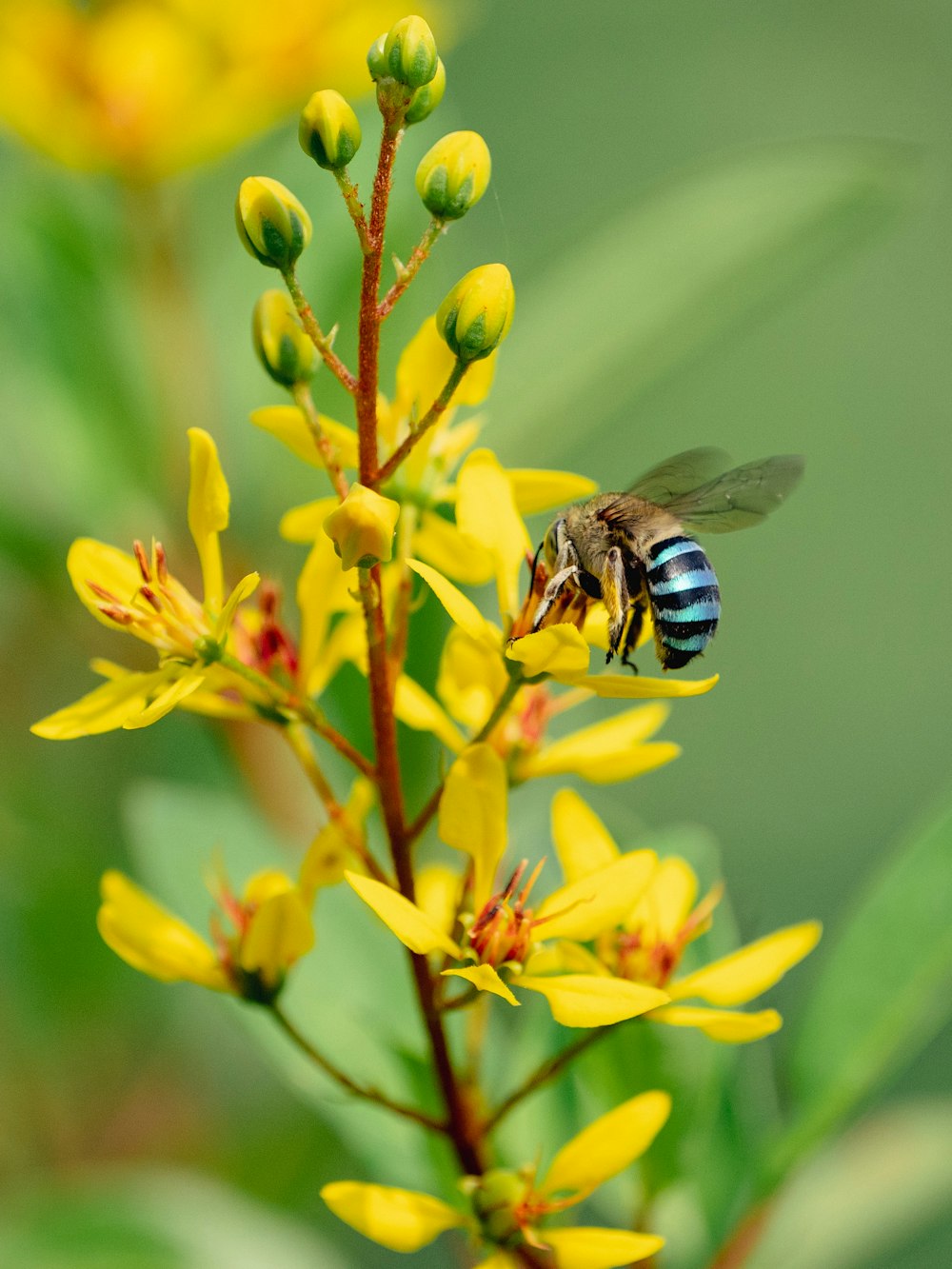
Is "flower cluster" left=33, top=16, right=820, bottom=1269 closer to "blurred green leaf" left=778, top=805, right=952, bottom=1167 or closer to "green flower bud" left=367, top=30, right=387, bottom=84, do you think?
"green flower bud" left=367, top=30, right=387, bottom=84

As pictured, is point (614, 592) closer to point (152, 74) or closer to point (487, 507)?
point (487, 507)

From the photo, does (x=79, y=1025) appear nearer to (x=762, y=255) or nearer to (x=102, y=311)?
(x=102, y=311)

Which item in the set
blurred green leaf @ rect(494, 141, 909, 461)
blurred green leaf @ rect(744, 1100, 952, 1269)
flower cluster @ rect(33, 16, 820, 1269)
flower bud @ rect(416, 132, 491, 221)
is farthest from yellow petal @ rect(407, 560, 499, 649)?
blurred green leaf @ rect(494, 141, 909, 461)

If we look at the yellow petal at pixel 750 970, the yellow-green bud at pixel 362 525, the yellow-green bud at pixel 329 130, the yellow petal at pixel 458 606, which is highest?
the yellow-green bud at pixel 329 130

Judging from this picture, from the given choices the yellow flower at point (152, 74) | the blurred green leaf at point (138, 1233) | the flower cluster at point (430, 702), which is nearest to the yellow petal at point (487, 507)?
the flower cluster at point (430, 702)

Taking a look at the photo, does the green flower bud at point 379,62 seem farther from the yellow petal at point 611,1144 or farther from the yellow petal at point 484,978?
the yellow petal at point 611,1144

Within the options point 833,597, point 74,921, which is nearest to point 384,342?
point 74,921
